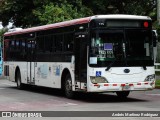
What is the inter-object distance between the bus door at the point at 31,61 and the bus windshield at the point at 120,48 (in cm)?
670

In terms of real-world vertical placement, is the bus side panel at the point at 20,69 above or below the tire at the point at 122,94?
above

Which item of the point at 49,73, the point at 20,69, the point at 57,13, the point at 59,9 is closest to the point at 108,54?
the point at 49,73

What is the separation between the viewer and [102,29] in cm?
1694

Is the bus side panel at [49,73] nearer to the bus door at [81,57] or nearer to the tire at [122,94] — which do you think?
the bus door at [81,57]

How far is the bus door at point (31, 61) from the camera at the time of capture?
23.0 meters

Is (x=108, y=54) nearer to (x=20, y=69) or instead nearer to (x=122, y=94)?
(x=122, y=94)

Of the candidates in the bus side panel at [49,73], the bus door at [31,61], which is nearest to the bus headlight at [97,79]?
the bus side panel at [49,73]

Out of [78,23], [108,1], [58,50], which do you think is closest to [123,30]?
[78,23]

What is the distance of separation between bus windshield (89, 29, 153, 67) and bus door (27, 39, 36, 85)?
6695mm

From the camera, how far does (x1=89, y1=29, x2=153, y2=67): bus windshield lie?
1681cm

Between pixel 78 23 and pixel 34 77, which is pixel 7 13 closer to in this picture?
pixel 34 77

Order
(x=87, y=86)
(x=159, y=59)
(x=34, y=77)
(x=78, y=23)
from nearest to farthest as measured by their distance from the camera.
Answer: (x=87, y=86)
(x=78, y=23)
(x=34, y=77)
(x=159, y=59)

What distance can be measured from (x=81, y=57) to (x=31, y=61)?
626 centimetres

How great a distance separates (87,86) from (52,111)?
2749mm
